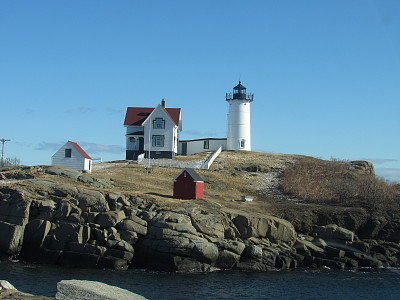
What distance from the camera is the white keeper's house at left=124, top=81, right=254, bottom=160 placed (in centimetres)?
6844

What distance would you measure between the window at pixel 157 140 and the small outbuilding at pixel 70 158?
1581 centimetres

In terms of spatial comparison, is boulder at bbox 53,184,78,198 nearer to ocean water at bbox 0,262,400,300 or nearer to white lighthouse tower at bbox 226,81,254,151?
ocean water at bbox 0,262,400,300

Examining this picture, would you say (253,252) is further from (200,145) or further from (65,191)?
(200,145)

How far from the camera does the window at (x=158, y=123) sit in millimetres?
68356

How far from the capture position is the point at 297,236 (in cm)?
4247

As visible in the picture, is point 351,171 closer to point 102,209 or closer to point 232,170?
point 232,170

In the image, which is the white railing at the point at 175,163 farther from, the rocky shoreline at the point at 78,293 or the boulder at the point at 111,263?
the rocky shoreline at the point at 78,293

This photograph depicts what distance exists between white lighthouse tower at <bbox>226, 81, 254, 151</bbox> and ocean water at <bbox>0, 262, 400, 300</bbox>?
134 ft

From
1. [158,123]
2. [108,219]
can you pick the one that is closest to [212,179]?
[158,123]

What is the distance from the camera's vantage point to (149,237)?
36.2 meters

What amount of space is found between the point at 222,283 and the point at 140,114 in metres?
42.6

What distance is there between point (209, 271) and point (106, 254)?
22.2 ft

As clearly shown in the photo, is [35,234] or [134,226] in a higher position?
[134,226]

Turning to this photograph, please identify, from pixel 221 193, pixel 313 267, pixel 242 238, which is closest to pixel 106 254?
pixel 242 238
